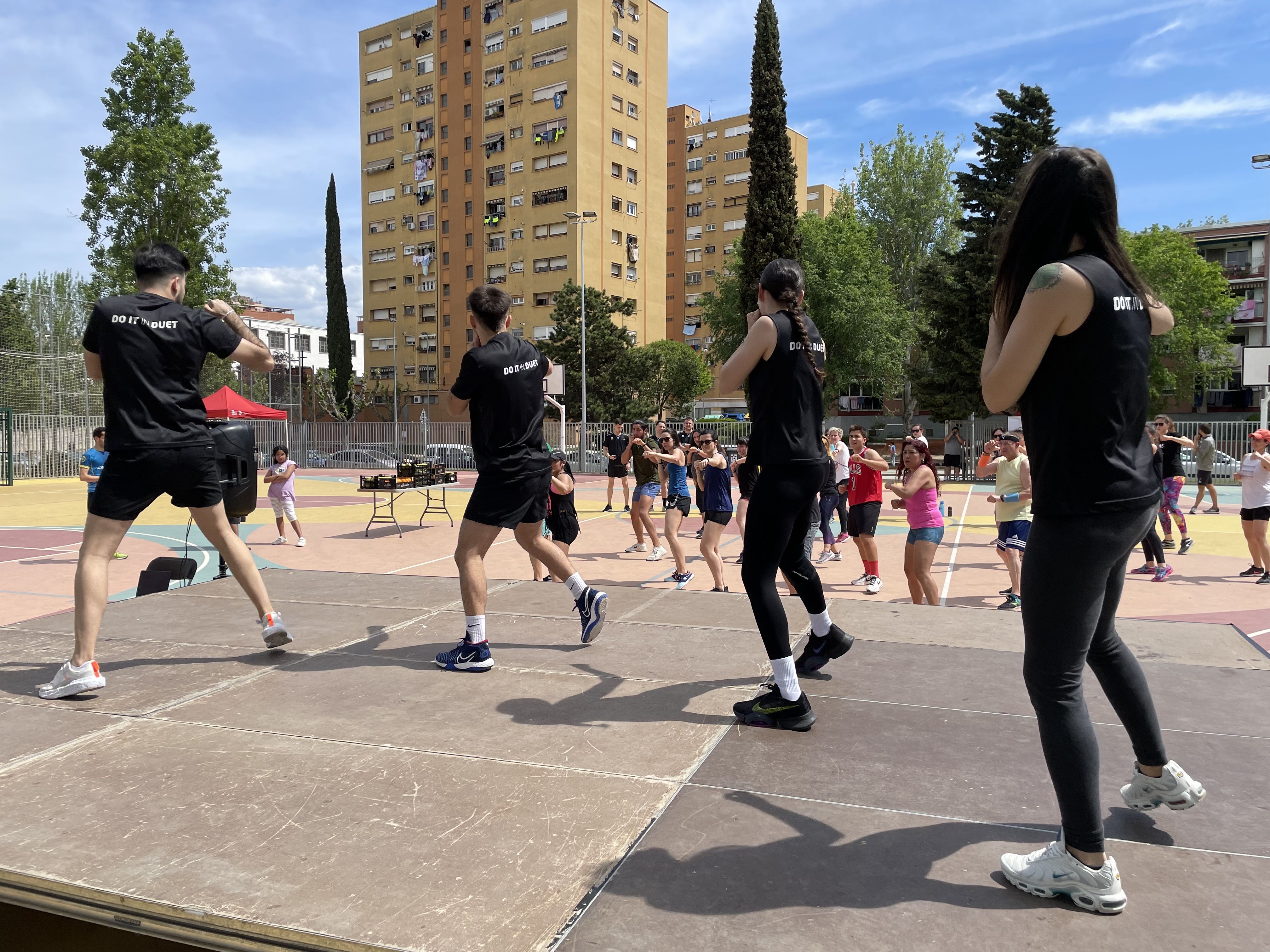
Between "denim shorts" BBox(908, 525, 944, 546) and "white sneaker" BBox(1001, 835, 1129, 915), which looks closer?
"white sneaker" BBox(1001, 835, 1129, 915)

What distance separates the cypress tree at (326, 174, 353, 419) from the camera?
184ft

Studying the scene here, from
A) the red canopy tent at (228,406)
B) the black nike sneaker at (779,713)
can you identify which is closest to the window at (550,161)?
the red canopy tent at (228,406)

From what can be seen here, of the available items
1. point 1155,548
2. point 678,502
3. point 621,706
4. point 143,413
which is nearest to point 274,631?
point 143,413

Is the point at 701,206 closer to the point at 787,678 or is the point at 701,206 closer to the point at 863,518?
the point at 863,518

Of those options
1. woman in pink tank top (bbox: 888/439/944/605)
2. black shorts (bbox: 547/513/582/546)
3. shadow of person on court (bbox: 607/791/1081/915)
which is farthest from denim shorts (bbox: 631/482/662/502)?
shadow of person on court (bbox: 607/791/1081/915)

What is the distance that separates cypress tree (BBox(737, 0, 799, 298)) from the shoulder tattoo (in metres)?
34.1

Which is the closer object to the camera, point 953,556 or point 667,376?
point 953,556

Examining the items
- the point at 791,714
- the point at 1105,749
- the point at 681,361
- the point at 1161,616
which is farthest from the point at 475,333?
the point at 681,361

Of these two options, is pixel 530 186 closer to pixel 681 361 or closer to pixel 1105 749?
pixel 681 361

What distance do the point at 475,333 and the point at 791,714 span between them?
2.59 metres

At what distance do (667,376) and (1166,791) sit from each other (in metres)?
54.7

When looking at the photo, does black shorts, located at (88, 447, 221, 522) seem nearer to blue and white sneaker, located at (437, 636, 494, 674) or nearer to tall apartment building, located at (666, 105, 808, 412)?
blue and white sneaker, located at (437, 636, 494, 674)

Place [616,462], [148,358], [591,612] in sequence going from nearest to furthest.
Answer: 1. [148,358]
2. [591,612]
3. [616,462]

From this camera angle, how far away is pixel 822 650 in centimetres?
419
